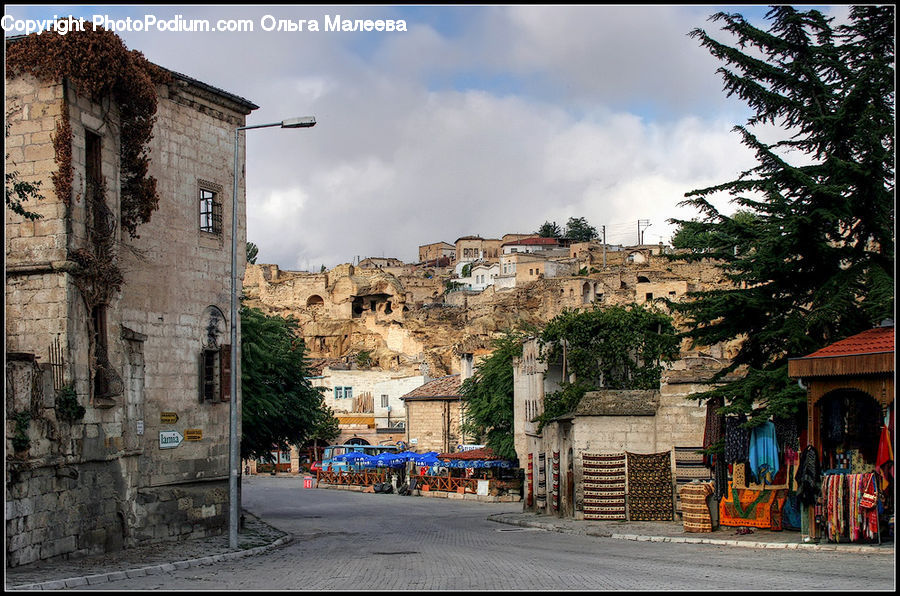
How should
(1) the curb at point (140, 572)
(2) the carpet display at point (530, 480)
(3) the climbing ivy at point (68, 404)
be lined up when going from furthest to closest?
1. (2) the carpet display at point (530, 480)
2. (3) the climbing ivy at point (68, 404)
3. (1) the curb at point (140, 572)

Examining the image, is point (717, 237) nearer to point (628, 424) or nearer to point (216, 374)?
point (628, 424)

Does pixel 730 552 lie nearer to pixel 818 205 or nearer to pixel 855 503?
pixel 855 503

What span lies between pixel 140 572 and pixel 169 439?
6.29 metres

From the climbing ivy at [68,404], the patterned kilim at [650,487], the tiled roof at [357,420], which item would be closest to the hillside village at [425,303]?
the tiled roof at [357,420]

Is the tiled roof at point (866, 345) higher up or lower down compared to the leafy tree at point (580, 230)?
lower down

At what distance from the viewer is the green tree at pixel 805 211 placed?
2136cm

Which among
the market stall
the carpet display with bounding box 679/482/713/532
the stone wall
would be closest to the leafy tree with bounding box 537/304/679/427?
the carpet display with bounding box 679/482/713/532

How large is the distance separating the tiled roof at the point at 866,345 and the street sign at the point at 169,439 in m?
14.0

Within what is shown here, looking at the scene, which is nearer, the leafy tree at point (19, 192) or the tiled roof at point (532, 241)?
the leafy tree at point (19, 192)

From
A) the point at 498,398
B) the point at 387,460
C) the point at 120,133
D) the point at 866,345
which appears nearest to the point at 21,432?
the point at 120,133

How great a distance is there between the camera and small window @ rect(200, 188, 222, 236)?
2498 centimetres

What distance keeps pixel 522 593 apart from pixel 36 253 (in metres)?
12.4

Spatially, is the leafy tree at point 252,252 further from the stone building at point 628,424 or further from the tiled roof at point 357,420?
the stone building at point 628,424

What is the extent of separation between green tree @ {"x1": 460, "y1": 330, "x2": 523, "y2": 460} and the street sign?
2666 cm
